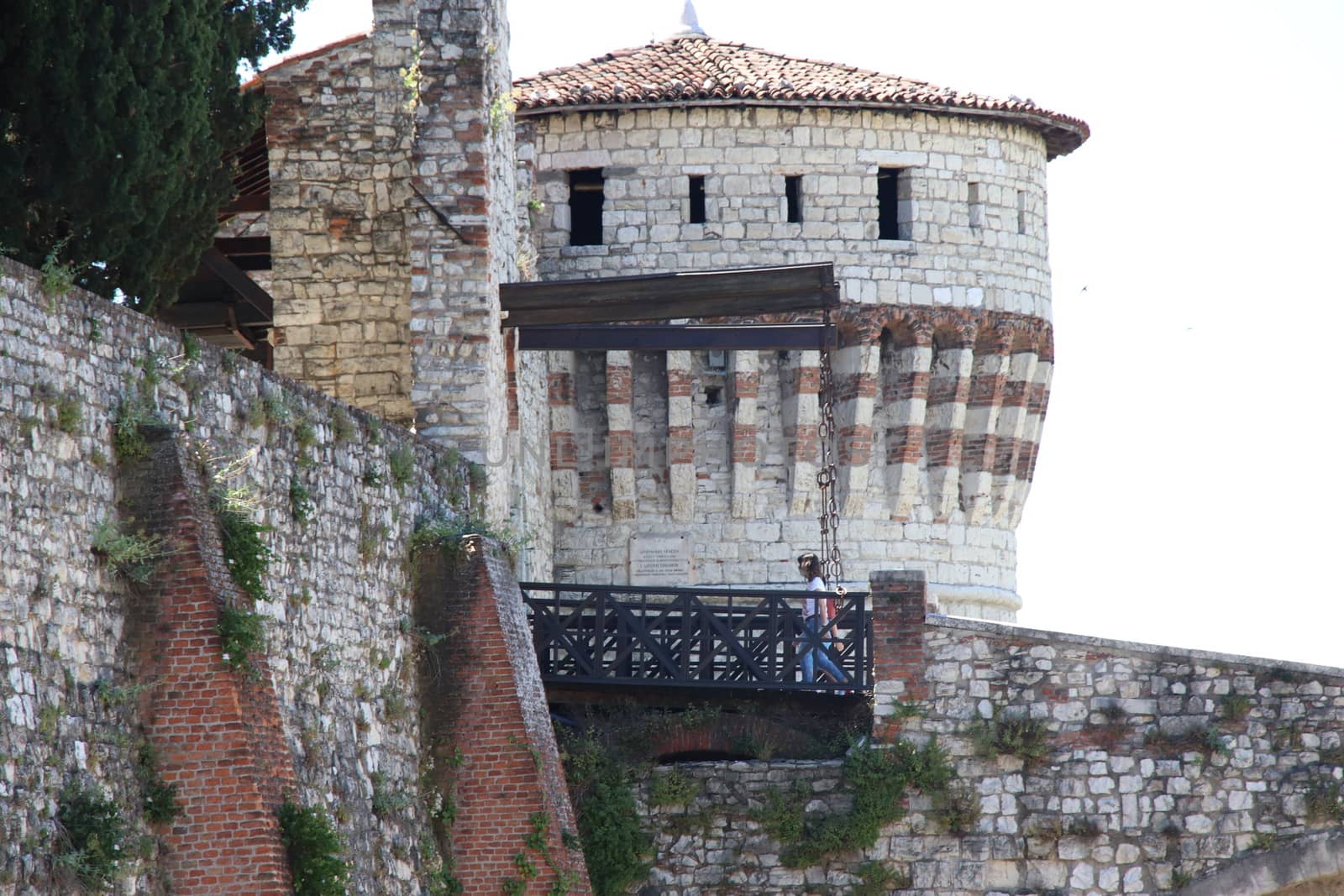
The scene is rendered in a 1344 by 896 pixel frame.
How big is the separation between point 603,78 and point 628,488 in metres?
4.46

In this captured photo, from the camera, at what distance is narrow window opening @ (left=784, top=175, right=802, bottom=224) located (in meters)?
23.3

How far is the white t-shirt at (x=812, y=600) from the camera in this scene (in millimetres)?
18938

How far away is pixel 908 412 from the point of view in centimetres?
2350

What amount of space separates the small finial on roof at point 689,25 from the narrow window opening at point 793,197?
307 cm

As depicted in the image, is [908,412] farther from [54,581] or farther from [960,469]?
[54,581]

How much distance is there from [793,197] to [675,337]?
3.86 meters

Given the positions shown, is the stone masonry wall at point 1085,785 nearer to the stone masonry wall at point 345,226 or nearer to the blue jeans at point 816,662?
the blue jeans at point 816,662

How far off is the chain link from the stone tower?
0.17 m

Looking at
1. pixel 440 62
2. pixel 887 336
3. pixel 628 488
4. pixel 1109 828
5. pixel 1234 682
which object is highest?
pixel 440 62

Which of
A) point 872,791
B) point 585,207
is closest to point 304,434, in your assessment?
point 872,791

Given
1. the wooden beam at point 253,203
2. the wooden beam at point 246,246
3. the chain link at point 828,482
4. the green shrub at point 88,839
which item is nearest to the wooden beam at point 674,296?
the chain link at point 828,482

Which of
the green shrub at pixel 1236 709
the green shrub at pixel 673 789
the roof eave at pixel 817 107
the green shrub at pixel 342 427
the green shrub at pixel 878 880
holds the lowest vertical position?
the green shrub at pixel 878 880

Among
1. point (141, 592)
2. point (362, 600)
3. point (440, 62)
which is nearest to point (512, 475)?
point (440, 62)

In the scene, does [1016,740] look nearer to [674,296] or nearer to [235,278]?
[674,296]
